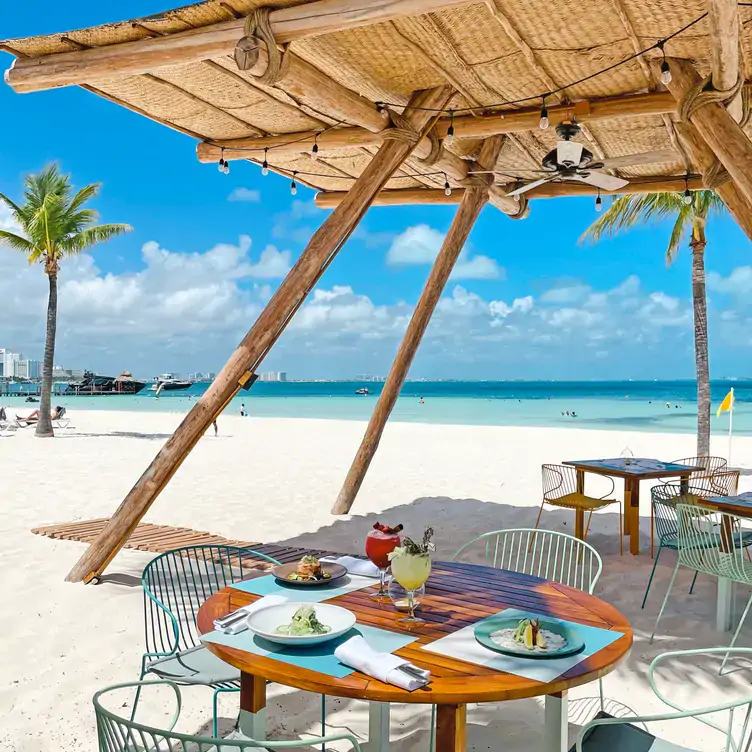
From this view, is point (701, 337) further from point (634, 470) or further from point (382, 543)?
point (382, 543)

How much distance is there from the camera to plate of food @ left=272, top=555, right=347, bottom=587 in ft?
7.33

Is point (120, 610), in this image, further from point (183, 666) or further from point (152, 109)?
point (152, 109)

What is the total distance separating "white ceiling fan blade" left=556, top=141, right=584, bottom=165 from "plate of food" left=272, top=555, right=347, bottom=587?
333cm

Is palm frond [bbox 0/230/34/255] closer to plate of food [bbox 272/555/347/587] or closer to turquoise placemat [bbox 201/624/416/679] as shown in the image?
plate of food [bbox 272/555/347/587]

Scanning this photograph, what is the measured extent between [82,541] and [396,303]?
244 ft

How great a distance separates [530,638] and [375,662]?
42 cm

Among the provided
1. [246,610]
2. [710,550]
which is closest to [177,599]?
[246,610]

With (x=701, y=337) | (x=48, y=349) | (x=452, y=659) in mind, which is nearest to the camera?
(x=452, y=659)

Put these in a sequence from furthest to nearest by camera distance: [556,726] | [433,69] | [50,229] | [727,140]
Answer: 1. [50,229]
2. [433,69]
3. [727,140]
4. [556,726]

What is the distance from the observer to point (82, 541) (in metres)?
5.22

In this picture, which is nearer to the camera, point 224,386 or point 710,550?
point 710,550

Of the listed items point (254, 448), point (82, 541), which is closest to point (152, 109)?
point (82, 541)

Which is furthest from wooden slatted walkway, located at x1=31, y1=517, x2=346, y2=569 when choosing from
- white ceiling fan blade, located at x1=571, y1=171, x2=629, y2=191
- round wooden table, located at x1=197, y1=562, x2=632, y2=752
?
white ceiling fan blade, located at x1=571, y1=171, x2=629, y2=191

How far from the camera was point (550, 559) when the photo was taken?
207 inches
